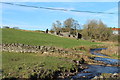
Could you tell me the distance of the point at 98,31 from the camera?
79.9 meters

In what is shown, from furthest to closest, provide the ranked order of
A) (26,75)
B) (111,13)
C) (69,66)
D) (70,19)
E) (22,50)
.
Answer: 1. (70,19)
2. (22,50)
3. (111,13)
4. (69,66)
5. (26,75)

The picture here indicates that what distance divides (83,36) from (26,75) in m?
74.4

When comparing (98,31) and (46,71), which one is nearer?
(46,71)

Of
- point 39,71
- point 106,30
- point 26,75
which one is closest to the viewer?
point 26,75

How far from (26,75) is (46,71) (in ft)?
5.35

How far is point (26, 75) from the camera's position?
30.1 ft

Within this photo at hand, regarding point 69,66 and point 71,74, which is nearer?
point 71,74

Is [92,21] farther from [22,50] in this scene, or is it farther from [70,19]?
[22,50]


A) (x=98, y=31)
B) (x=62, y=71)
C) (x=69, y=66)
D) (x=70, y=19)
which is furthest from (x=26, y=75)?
(x=70, y=19)

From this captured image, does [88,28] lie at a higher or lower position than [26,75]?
higher

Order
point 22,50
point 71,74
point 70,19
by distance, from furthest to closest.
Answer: point 70,19
point 22,50
point 71,74

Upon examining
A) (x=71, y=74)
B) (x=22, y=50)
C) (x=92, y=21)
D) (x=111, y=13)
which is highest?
(x=92, y=21)

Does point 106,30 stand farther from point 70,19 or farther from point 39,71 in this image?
point 39,71

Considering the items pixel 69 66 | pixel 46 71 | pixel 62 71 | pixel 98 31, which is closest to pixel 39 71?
pixel 46 71
